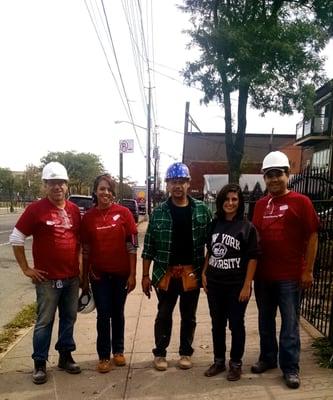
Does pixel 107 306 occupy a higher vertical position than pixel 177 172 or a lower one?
lower

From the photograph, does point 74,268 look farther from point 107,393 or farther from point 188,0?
point 188,0

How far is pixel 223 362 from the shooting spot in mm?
4125

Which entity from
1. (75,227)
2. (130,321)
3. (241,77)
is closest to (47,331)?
(75,227)

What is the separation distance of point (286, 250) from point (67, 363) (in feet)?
7.23

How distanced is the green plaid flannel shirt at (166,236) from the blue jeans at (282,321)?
596mm

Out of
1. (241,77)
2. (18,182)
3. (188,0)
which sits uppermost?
(188,0)

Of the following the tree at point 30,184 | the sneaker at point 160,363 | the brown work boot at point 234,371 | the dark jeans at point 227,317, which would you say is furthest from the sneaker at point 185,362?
the tree at point 30,184

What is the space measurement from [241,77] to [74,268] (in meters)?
15.3

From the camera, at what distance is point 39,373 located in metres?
4.04

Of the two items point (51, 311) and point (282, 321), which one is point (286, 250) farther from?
point (51, 311)

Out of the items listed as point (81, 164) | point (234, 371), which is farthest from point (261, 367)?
point (81, 164)

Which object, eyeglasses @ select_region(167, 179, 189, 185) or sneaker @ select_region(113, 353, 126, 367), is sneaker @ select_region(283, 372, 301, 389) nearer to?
sneaker @ select_region(113, 353, 126, 367)

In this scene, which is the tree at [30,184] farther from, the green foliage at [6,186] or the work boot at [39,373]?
the work boot at [39,373]

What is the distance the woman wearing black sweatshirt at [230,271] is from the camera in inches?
154
